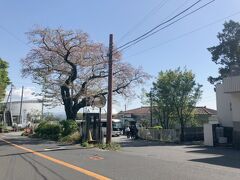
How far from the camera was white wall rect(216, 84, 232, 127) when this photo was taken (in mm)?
32094

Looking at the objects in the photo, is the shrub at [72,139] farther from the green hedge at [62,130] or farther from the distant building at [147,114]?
the distant building at [147,114]

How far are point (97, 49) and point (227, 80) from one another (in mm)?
18036

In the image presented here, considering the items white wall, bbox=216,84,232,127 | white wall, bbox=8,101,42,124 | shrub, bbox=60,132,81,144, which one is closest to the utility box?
white wall, bbox=216,84,232,127

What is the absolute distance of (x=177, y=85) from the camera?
141ft

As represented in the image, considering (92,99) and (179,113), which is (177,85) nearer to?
(179,113)

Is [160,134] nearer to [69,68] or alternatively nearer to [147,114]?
[69,68]

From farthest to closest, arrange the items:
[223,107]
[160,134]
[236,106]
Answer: [160,134] < [223,107] < [236,106]

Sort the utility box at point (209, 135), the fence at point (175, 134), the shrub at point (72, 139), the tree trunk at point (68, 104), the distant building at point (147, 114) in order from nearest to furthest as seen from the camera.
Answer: the utility box at point (209, 135)
the shrub at point (72, 139)
the fence at point (175, 134)
the tree trunk at point (68, 104)
the distant building at point (147, 114)

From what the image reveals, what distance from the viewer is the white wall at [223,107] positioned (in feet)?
105

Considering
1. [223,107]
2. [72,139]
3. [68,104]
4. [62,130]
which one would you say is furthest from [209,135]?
[68,104]

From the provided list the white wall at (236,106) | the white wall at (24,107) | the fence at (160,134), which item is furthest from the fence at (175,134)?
the white wall at (24,107)

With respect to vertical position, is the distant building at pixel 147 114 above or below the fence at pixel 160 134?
above

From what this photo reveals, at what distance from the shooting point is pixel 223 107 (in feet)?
108

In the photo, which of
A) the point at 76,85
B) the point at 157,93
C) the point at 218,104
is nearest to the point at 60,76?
the point at 76,85
